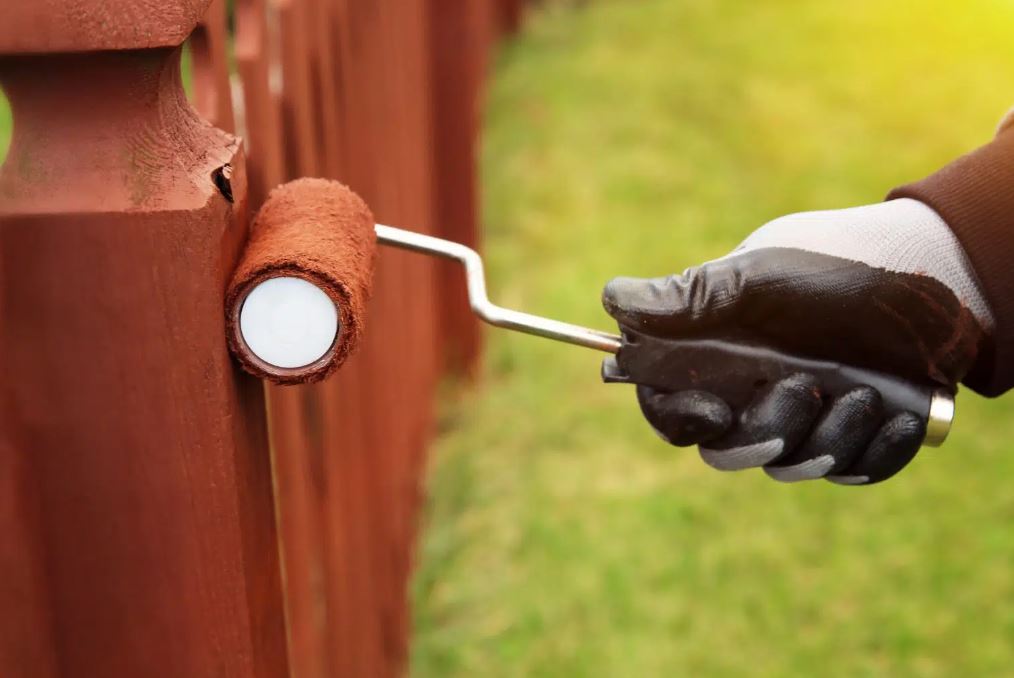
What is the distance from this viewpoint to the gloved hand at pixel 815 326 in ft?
3.95

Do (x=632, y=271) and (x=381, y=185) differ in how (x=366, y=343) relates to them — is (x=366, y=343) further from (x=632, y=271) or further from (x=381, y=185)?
(x=632, y=271)

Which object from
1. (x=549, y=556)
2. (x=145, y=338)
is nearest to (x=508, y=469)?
(x=549, y=556)

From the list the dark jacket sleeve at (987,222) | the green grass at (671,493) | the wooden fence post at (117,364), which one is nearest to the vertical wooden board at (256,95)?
the wooden fence post at (117,364)

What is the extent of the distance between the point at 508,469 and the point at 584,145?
8.18ft

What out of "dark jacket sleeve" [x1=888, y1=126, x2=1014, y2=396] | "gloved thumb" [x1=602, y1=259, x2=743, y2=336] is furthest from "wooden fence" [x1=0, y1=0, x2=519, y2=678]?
"dark jacket sleeve" [x1=888, y1=126, x2=1014, y2=396]

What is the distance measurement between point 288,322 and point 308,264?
0.16ft

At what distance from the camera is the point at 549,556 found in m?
2.73

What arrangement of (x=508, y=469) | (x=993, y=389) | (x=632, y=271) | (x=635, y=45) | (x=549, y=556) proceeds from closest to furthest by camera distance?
(x=993, y=389)
(x=549, y=556)
(x=508, y=469)
(x=632, y=271)
(x=635, y=45)

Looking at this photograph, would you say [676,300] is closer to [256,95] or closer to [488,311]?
[488,311]

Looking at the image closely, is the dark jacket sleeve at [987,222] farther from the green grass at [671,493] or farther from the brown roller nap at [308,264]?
the green grass at [671,493]

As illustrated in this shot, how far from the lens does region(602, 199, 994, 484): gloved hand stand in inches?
47.4

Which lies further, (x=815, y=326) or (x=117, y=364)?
(x=815, y=326)

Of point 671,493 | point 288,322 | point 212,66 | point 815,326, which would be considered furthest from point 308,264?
point 671,493

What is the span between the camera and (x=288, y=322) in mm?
884
